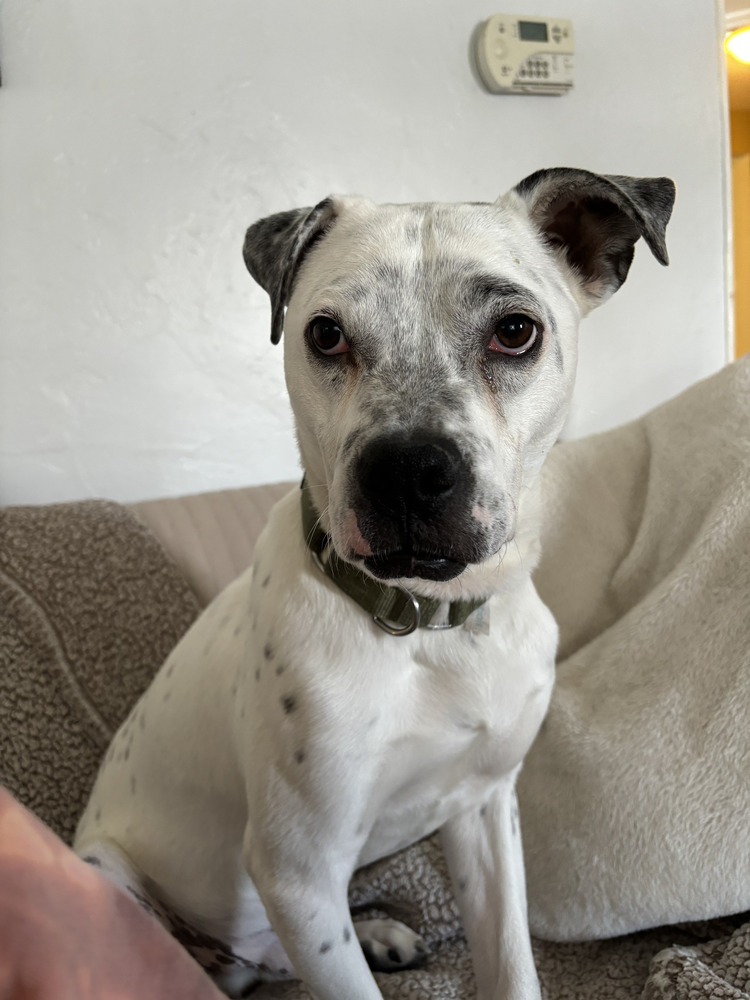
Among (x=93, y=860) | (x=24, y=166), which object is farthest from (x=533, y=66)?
(x=93, y=860)

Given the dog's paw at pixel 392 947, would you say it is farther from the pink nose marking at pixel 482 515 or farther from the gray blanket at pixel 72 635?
the pink nose marking at pixel 482 515

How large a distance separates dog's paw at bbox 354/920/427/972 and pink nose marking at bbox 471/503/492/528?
73cm

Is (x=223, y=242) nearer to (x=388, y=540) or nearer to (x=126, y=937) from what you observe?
(x=388, y=540)

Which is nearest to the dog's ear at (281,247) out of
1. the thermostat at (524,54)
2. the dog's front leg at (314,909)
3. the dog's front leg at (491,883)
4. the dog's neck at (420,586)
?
the dog's neck at (420,586)

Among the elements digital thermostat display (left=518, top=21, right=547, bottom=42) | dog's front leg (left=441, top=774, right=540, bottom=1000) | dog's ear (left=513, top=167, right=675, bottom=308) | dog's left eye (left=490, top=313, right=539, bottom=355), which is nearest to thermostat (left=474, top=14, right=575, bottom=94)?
digital thermostat display (left=518, top=21, right=547, bottom=42)

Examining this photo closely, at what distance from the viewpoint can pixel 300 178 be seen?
5.96 feet

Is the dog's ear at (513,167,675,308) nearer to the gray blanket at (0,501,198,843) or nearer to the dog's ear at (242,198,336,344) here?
the dog's ear at (242,198,336,344)

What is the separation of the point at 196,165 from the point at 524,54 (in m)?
0.90

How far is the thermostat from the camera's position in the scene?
194 cm

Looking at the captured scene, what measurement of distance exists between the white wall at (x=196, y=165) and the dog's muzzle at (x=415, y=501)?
1.14 m

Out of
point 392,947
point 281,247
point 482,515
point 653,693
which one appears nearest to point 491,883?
point 392,947

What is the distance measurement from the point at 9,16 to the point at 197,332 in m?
0.68

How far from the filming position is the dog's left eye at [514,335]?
32.2 inches

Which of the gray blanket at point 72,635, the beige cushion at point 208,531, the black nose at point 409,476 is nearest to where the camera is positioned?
the black nose at point 409,476
